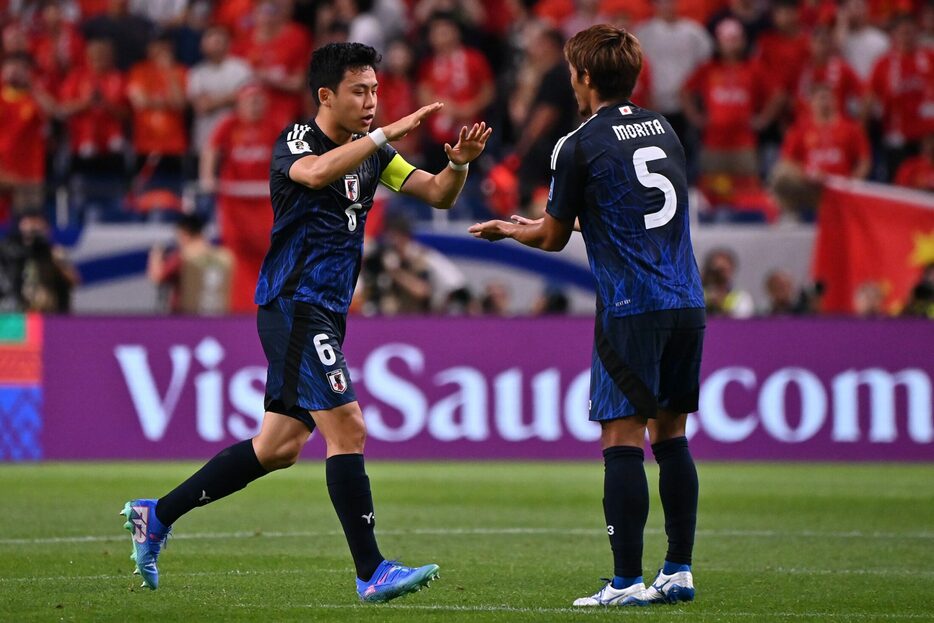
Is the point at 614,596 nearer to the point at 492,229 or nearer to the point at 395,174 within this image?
the point at 492,229

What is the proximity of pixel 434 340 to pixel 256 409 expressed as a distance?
1719mm

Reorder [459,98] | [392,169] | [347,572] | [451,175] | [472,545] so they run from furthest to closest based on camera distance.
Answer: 1. [459,98]
2. [472,545]
3. [347,572]
4. [392,169]
5. [451,175]

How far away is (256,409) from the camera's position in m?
14.5

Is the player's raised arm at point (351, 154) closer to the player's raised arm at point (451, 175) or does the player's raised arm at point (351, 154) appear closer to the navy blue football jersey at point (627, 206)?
the player's raised arm at point (451, 175)

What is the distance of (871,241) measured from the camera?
53.5 feet

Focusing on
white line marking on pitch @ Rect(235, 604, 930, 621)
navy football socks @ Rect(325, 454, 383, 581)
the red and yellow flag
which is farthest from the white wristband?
the red and yellow flag

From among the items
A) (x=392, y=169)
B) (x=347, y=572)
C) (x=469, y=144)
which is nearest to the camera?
(x=469, y=144)

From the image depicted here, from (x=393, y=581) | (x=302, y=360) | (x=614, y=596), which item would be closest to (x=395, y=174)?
(x=302, y=360)

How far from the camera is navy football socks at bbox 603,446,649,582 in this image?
6.57m

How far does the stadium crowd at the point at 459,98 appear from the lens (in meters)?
17.3

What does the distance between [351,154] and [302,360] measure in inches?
34.5

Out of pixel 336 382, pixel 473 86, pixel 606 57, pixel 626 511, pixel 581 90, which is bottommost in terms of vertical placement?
pixel 626 511

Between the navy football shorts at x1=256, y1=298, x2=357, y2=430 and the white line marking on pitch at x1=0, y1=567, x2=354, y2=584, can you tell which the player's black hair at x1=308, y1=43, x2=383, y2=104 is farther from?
the white line marking on pitch at x1=0, y1=567, x2=354, y2=584

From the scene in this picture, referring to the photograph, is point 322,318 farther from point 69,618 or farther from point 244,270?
point 244,270
